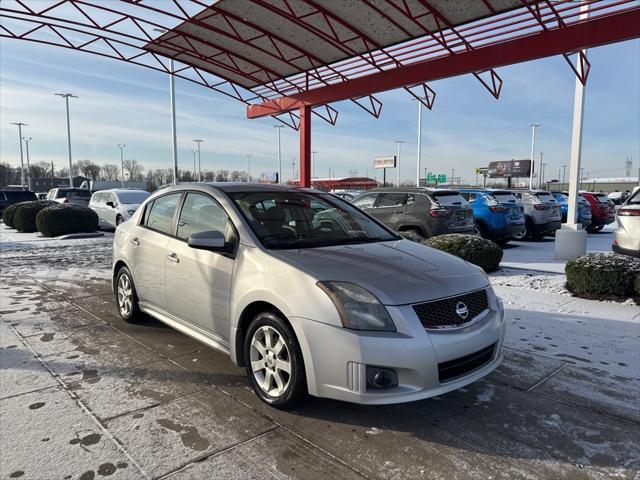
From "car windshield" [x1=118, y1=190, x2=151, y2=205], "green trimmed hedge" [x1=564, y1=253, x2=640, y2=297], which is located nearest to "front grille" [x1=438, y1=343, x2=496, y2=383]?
"green trimmed hedge" [x1=564, y1=253, x2=640, y2=297]

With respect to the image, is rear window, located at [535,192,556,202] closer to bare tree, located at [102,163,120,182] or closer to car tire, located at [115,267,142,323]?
car tire, located at [115,267,142,323]

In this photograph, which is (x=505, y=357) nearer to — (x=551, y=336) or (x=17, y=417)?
(x=551, y=336)

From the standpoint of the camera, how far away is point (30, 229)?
17391mm

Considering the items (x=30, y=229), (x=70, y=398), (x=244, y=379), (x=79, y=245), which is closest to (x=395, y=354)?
(x=244, y=379)

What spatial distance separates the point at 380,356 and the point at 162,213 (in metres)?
3.01

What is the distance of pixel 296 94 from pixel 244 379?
13915 mm

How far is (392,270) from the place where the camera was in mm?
3197

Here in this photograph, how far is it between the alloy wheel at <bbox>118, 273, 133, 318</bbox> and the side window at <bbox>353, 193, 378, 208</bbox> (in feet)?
22.4

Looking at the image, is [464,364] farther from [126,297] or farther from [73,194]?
[73,194]

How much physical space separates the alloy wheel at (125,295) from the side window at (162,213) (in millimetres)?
777

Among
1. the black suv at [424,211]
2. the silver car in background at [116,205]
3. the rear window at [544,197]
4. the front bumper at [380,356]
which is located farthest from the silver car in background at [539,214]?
the silver car in background at [116,205]

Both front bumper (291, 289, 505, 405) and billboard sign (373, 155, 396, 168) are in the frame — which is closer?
front bumper (291, 289, 505, 405)

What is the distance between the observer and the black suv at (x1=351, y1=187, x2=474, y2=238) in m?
9.88

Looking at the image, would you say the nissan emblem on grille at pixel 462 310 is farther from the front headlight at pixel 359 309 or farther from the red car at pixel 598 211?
the red car at pixel 598 211
